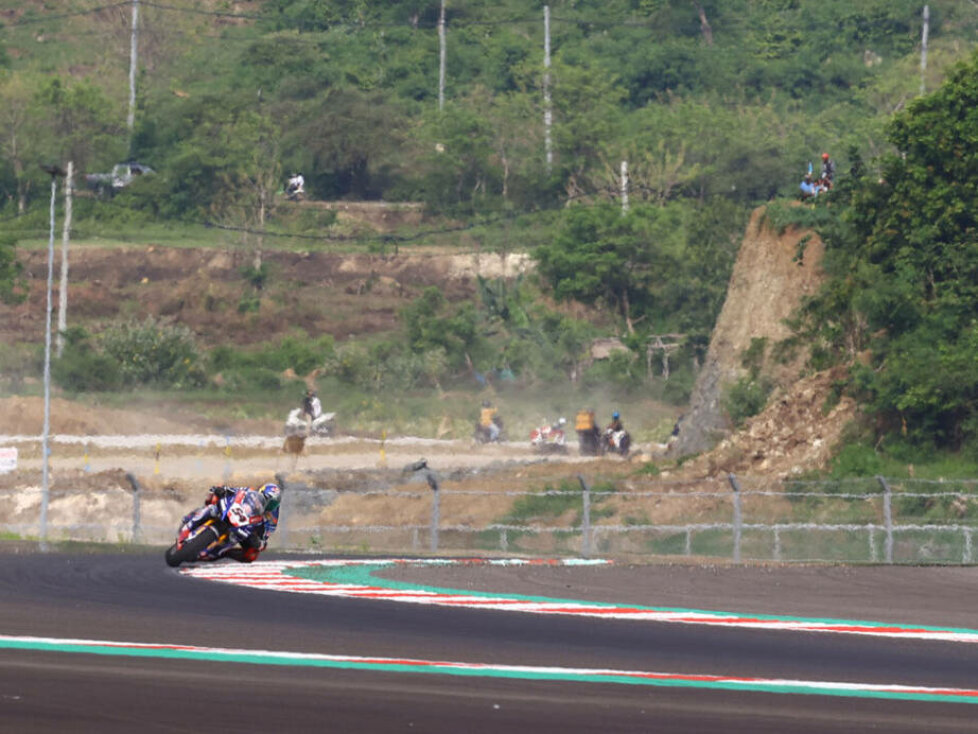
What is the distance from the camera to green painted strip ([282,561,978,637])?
18.3 m

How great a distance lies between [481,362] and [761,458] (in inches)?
1646

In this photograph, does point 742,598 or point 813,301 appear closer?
point 742,598

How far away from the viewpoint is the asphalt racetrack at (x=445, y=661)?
11453mm

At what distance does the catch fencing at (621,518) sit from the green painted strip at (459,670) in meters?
14.5

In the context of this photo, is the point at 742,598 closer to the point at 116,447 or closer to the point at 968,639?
the point at 968,639

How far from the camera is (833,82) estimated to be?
4983 inches

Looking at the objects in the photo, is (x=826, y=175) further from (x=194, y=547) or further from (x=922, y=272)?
(x=194, y=547)

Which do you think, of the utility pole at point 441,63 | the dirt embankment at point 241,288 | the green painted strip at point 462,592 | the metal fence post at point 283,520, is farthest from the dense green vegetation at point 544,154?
the green painted strip at point 462,592

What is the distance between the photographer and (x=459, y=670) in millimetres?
13656

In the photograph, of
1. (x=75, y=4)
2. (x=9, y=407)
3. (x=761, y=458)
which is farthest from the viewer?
(x=75, y=4)

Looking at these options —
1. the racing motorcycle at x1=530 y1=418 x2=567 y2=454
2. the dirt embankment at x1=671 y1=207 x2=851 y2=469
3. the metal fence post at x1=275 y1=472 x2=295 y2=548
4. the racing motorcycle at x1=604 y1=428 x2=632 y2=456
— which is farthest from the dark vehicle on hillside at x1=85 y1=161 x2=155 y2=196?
the metal fence post at x1=275 y1=472 x2=295 y2=548

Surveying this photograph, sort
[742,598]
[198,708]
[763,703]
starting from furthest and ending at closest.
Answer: [742,598] → [763,703] → [198,708]

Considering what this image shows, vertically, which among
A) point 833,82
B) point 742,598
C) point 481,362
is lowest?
point 742,598

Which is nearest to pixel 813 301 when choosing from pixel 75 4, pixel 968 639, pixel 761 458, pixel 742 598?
pixel 761 458
